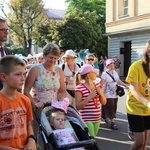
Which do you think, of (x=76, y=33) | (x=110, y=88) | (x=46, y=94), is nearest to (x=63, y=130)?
(x=46, y=94)

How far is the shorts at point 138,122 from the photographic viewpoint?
4.28 meters

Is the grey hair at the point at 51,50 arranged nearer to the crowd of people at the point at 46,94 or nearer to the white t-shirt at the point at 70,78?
the crowd of people at the point at 46,94

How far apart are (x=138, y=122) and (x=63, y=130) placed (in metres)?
1.09

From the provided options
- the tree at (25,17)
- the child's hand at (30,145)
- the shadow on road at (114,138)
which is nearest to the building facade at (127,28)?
the tree at (25,17)

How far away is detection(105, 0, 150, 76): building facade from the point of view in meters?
26.0

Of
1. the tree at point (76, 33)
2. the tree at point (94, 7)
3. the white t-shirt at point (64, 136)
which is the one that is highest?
the tree at point (94, 7)

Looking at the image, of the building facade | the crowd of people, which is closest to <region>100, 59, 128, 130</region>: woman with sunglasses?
the crowd of people

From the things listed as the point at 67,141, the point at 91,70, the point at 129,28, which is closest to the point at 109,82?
the point at 91,70

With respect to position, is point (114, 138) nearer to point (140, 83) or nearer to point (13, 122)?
point (140, 83)

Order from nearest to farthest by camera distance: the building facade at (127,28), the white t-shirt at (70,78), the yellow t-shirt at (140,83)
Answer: the yellow t-shirt at (140,83) < the white t-shirt at (70,78) < the building facade at (127,28)

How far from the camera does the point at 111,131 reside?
7500 millimetres

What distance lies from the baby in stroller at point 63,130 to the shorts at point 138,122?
78 centimetres

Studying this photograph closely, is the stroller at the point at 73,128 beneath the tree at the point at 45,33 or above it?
beneath

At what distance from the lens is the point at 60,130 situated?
3.86m
